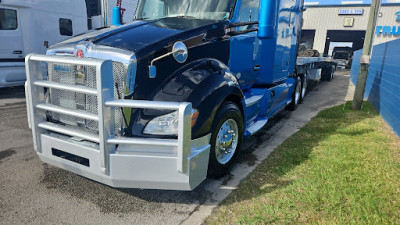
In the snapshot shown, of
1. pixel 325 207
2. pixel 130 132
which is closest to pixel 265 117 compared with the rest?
pixel 325 207

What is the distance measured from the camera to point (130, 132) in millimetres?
2631

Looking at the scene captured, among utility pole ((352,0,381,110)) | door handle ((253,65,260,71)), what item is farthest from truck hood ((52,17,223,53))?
utility pole ((352,0,381,110))

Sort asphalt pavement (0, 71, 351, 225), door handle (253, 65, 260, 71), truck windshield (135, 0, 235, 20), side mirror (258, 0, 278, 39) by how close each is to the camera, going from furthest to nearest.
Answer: door handle (253, 65, 260, 71), truck windshield (135, 0, 235, 20), side mirror (258, 0, 278, 39), asphalt pavement (0, 71, 351, 225)

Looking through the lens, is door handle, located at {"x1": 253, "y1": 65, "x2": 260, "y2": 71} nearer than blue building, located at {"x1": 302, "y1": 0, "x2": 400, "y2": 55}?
Yes

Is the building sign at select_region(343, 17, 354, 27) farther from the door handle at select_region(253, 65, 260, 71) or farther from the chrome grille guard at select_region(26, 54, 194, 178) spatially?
the chrome grille guard at select_region(26, 54, 194, 178)

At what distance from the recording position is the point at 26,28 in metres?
8.66

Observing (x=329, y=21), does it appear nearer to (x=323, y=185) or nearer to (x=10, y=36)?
(x=10, y=36)

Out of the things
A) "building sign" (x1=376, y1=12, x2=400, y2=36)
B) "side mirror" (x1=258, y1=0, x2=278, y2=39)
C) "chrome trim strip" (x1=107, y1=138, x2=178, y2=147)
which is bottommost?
"chrome trim strip" (x1=107, y1=138, x2=178, y2=147)

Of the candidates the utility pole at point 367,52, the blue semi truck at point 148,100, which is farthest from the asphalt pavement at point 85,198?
the utility pole at point 367,52

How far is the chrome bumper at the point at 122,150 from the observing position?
2.32 m

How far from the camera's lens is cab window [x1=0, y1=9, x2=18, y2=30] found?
323 inches

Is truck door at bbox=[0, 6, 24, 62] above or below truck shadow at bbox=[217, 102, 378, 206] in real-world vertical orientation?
above

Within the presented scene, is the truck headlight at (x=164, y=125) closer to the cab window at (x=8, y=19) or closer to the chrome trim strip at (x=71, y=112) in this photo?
the chrome trim strip at (x=71, y=112)

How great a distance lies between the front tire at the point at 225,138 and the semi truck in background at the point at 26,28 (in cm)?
782
